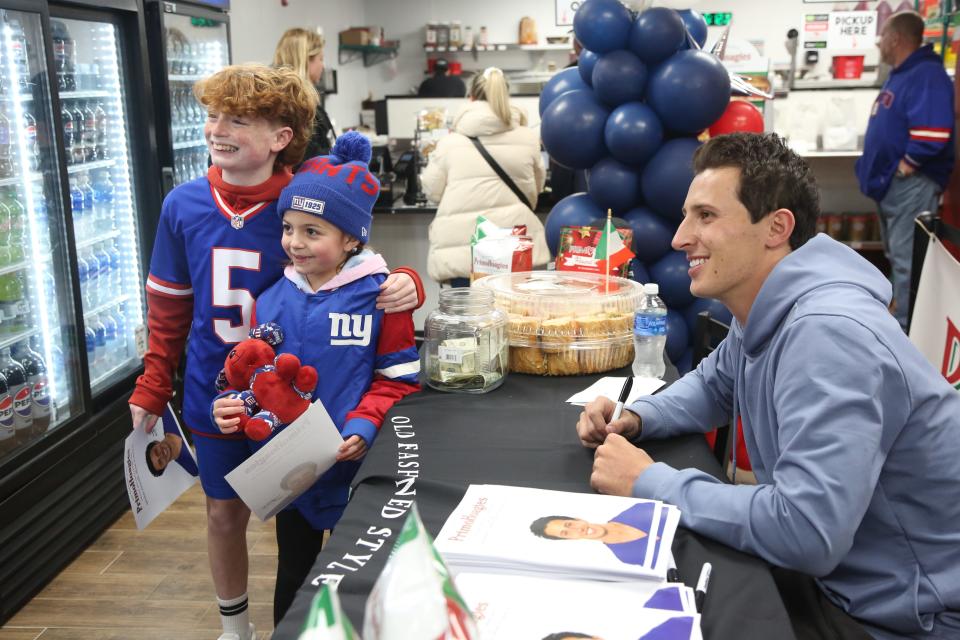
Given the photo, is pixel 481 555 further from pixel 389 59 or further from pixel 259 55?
pixel 389 59

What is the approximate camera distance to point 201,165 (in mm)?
4727

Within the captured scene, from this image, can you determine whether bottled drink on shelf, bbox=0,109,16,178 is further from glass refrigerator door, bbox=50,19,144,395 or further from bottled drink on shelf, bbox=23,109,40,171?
glass refrigerator door, bbox=50,19,144,395

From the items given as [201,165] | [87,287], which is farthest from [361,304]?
[201,165]

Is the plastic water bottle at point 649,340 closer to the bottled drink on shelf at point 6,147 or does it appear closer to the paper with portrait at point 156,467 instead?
the paper with portrait at point 156,467

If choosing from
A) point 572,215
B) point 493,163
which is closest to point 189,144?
point 493,163

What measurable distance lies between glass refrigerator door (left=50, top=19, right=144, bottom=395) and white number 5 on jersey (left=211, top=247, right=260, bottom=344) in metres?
1.80

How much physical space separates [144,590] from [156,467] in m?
1.03

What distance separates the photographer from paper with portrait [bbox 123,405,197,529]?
83.6 inches

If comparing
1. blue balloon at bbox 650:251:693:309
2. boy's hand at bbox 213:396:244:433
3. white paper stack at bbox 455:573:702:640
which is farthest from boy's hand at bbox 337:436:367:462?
blue balloon at bbox 650:251:693:309

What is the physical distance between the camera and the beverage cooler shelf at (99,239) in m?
3.74

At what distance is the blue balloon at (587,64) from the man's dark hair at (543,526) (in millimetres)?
2680

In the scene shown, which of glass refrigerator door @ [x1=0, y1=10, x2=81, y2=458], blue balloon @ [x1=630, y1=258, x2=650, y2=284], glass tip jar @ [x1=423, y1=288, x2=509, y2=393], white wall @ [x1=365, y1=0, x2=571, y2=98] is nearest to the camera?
glass tip jar @ [x1=423, y1=288, x2=509, y2=393]

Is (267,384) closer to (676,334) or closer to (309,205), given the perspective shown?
(309,205)

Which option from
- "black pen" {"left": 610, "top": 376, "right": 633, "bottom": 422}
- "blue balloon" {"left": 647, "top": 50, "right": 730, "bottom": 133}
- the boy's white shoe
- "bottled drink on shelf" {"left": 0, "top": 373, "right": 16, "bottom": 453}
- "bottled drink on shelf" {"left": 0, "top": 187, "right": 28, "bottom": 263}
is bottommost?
the boy's white shoe
